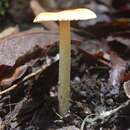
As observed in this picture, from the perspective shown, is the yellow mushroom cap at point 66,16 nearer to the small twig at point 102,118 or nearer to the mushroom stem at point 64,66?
the mushroom stem at point 64,66

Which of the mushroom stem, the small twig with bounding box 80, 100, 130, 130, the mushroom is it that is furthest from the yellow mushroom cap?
the small twig with bounding box 80, 100, 130, 130

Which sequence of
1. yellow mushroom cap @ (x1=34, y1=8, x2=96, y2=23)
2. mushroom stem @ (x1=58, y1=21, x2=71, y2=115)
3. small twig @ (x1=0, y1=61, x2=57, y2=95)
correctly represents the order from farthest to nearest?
small twig @ (x1=0, y1=61, x2=57, y2=95) < mushroom stem @ (x1=58, y1=21, x2=71, y2=115) < yellow mushroom cap @ (x1=34, y1=8, x2=96, y2=23)

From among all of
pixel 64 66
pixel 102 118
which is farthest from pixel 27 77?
→ pixel 102 118

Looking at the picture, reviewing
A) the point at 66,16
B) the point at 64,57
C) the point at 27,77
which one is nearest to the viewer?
the point at 66,16

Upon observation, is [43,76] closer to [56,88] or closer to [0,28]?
[56,88]

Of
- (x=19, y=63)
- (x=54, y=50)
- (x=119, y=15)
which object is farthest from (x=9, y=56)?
(x=119, y=15)

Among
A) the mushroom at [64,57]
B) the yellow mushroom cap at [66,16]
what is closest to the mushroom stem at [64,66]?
the mushroom at [64,57]

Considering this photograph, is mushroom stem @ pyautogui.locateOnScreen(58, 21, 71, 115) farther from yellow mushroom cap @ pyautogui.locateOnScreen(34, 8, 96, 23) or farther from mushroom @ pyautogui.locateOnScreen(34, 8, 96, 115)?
yellow mushroom cap @ pyautogui.locateOnScreen(34, 8, 96, 23)

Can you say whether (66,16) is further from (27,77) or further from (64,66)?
(27,77)

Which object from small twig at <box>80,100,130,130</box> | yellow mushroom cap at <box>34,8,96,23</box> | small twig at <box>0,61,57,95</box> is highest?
yellow mushroom cap at <box>34,8,96,23</box>
